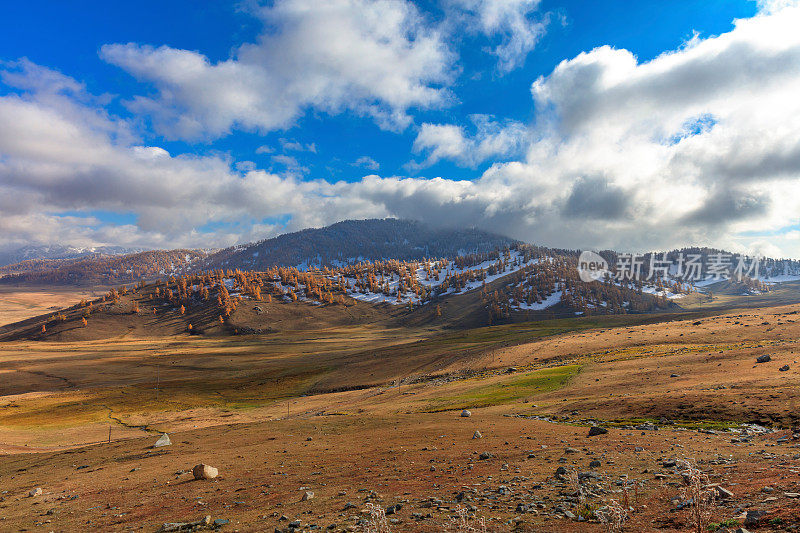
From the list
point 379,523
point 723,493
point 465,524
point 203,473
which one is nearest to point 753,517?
point 723,493

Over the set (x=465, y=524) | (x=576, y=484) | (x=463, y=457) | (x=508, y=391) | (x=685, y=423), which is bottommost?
(x=508, y=391)

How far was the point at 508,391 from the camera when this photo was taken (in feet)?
173

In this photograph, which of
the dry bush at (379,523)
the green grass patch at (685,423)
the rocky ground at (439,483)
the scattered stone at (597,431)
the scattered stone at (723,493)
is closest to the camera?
the dry bush at (379,523)

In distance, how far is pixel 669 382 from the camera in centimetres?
4062

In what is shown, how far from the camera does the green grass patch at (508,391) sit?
159ft

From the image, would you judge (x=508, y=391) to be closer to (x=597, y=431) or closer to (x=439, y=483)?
(x=597, y=431)

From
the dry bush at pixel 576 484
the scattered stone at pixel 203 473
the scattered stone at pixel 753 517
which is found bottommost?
the scattered stone at pixel 203 473

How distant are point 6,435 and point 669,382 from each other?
99.3 m

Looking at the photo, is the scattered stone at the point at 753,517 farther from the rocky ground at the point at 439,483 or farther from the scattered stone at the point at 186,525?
the scattered stone at the point at 186,525

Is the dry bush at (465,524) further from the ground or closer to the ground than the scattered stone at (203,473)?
further from the ground

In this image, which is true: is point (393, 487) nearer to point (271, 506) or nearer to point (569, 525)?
point (271, 506)

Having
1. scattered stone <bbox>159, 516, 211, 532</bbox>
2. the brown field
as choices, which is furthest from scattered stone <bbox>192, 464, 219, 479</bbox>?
scattered stone <bbox>159, 516, 211, 532</bbox>

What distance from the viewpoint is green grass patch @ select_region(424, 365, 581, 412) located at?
4834 centimetres

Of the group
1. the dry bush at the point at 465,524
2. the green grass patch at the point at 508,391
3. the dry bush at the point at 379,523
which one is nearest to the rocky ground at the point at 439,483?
the dry bush at the point at 465,524
